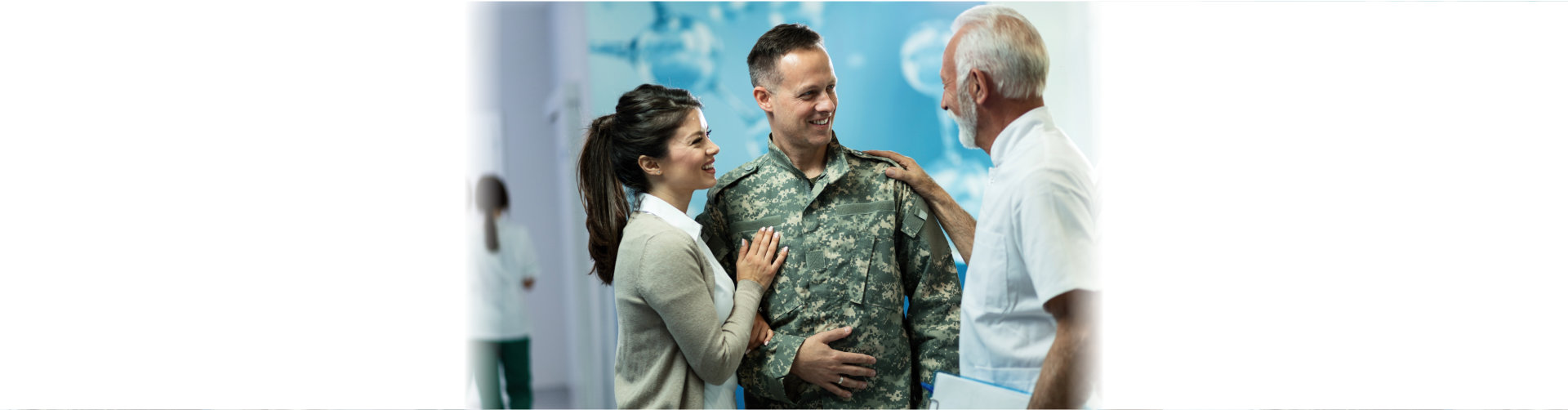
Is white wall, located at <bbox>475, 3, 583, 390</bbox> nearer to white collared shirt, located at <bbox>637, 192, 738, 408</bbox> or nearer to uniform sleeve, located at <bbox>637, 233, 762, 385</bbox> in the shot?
white collared shirt, located at <bbox>637, 192, 738, 408</bbox>

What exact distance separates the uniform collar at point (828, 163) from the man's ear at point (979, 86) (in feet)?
0.96

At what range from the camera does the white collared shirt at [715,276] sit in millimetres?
1689

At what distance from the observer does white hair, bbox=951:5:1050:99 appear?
163cm

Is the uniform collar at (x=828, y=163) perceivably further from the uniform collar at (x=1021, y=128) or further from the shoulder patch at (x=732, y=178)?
the uniform collar at (x=1021, y=128)

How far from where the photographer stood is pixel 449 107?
1942mm

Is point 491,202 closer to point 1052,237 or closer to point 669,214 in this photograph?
point 669,214

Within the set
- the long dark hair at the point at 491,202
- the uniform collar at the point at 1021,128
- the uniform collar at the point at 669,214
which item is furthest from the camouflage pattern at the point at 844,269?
the long dark hair at the point at 491,202

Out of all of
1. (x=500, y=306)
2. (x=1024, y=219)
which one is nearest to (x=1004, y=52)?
(x=1024, y=219)

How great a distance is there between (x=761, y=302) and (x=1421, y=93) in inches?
58.2

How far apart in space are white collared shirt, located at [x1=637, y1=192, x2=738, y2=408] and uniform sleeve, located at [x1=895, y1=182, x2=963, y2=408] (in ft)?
1.21

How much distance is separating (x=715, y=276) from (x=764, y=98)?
36 cm

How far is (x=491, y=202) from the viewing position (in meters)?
2.88

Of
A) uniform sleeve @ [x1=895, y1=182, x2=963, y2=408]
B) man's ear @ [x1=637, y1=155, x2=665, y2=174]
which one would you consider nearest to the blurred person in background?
man's ear @ [x1=637, y1=155, x2=665, y2=174]

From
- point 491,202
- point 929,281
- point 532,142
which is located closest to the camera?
point 929,281
